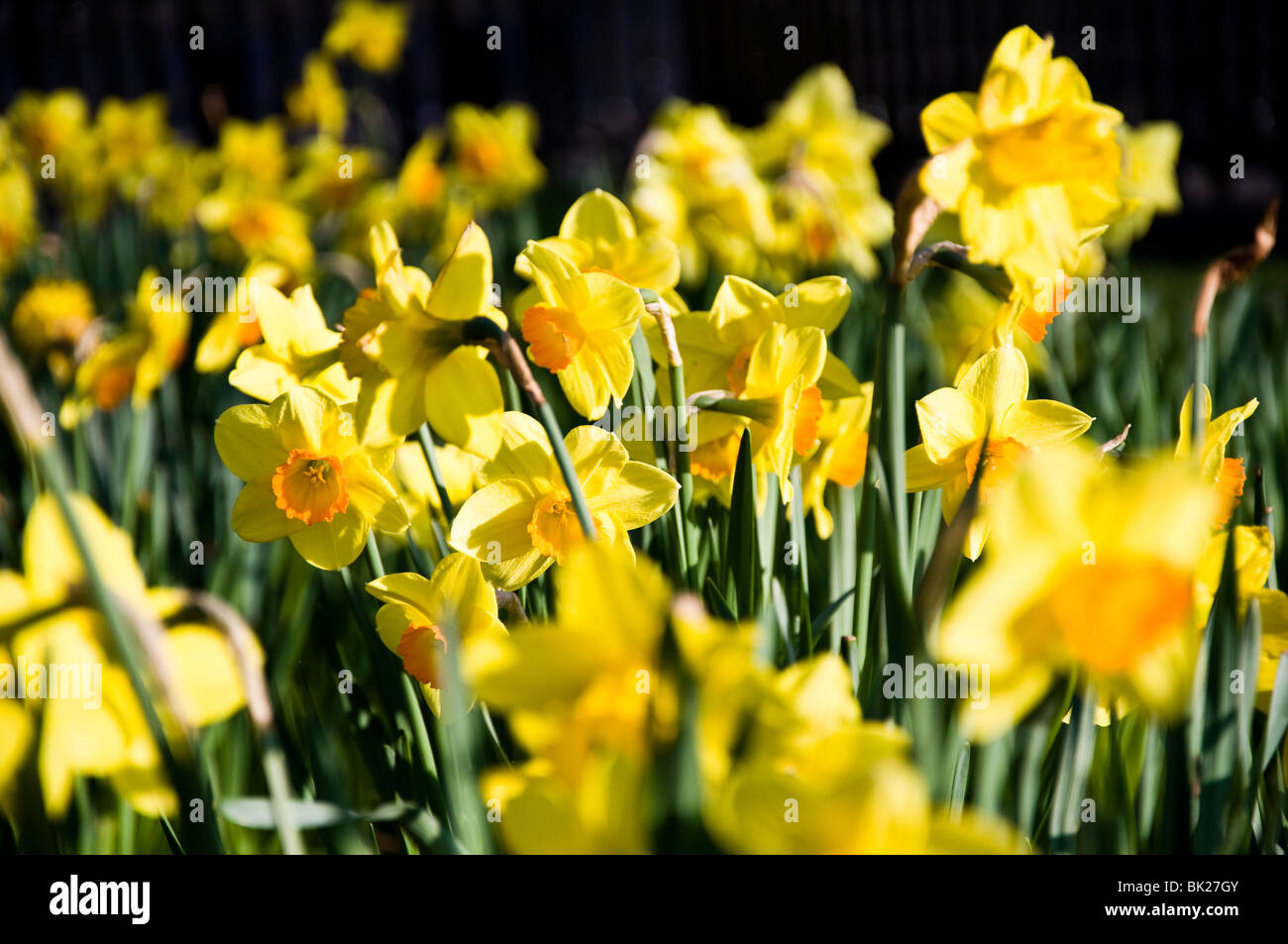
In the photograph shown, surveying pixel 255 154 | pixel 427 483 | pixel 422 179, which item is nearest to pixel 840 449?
pixel 427 483

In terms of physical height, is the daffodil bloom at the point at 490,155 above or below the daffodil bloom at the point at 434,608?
above

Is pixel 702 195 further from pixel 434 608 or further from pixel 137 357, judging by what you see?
pixel 434 608

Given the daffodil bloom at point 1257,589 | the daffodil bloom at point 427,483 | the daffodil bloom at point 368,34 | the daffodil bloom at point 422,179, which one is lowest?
the daffodil bloom at point 1257,589

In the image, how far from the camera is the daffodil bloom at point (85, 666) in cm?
61

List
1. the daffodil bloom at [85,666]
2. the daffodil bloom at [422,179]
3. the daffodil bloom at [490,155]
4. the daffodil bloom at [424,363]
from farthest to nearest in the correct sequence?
the daffodil bloom at [490,155]
the daffodil bloom at [422,179]
the daffodil bloom at [424,363]
the daffodil bloom at [85,666]

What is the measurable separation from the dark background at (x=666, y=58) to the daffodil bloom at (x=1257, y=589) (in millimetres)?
6411

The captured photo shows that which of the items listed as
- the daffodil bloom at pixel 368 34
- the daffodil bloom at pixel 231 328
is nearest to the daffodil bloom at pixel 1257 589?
the daffodil bloom at pixel 231 328

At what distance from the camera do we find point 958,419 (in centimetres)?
82

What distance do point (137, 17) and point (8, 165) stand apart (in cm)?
571

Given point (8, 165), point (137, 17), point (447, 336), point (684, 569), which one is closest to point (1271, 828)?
point (684, 569)

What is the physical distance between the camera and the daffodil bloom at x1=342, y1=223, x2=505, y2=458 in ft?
2.70

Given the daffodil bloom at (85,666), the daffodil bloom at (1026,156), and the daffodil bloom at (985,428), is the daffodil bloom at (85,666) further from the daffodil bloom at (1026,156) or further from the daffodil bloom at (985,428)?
the daffodil bloom at (1026,156)

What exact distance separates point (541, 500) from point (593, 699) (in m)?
0.38
